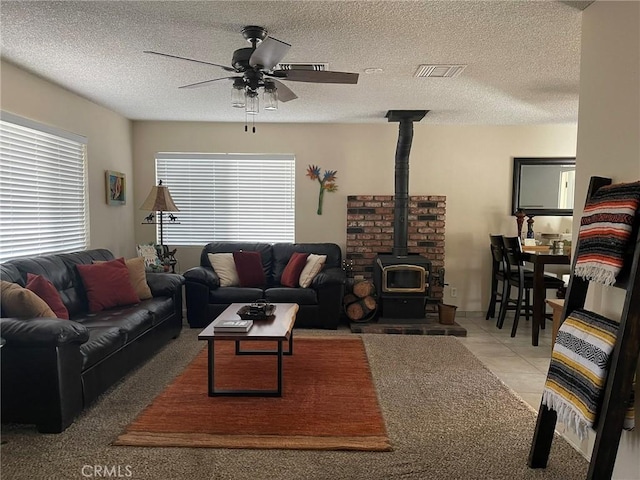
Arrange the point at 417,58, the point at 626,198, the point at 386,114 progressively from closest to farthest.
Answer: the point at 626,198
the point at 417,58
the point at 386,114

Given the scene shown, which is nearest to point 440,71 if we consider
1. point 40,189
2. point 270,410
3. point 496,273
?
point 270,410

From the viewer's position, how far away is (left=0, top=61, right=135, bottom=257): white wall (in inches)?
142

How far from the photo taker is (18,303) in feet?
8.96

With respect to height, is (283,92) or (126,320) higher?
(283,92)

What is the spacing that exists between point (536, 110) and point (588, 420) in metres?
3.78

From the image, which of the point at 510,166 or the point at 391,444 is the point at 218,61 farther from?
the point at 510,166

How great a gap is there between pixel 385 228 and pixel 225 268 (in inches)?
80.1

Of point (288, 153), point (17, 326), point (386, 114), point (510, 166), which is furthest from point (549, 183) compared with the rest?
point (17, 326)

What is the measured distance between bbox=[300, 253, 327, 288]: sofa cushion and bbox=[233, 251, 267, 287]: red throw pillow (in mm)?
487

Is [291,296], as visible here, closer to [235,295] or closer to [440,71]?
[235,295]

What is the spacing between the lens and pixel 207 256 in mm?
5551

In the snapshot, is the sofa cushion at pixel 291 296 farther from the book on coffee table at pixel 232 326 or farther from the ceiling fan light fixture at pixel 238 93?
the ceiling fan light fixture at pixel 238 93

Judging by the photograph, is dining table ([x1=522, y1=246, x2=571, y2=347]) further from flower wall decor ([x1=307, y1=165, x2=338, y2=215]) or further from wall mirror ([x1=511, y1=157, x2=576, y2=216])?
flower wall decor ([x1=307, y1=165, x2=338, y2=215])

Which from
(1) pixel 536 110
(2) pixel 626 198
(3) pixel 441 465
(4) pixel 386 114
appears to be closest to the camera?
(2) pixel 626 198
